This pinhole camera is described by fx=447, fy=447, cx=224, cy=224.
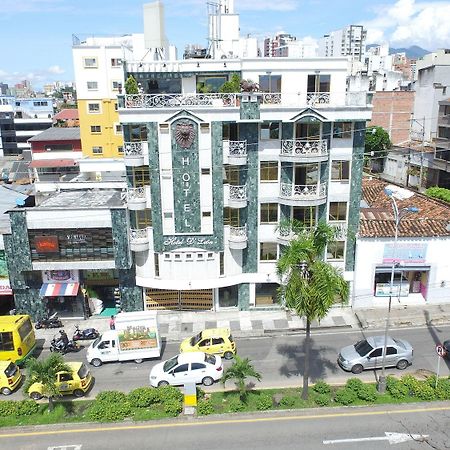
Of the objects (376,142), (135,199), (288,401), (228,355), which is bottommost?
(228,355)

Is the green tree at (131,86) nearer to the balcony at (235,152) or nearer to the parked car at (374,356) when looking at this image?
the balcony at (235,152)

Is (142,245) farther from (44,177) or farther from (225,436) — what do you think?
(44,177)

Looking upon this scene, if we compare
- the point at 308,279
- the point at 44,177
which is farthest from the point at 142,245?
the point at 44,177

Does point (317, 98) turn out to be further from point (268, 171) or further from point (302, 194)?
point (302, 194)

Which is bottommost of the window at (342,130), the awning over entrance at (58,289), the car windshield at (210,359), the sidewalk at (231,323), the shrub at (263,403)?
the sidewalk at (231,323)

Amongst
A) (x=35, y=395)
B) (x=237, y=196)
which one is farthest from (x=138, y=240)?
(x=35, y=395)

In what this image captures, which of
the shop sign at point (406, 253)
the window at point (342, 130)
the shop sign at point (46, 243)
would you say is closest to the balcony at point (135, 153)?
the shop sign at point (46, 243)

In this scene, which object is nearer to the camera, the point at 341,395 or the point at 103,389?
the point at 341,395
